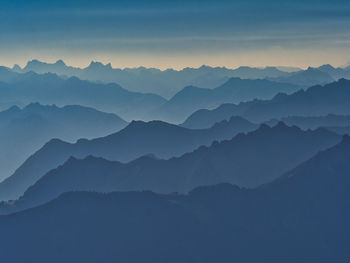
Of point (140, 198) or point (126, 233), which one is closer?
point (126, 233)

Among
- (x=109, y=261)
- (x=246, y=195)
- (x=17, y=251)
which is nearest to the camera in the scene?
(x=109, y=261)

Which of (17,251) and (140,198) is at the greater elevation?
(140,198)

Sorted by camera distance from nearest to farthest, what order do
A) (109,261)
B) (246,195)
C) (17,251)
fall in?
(109,261) < (17,251) < (246,195)

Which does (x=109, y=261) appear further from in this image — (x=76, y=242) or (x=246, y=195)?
(x=246, y=195)

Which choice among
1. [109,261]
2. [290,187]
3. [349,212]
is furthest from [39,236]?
[349,212]

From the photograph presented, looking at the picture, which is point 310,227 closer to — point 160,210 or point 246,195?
point 246,195

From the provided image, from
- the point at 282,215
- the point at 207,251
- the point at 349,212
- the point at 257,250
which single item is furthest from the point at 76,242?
the point at 349,212
